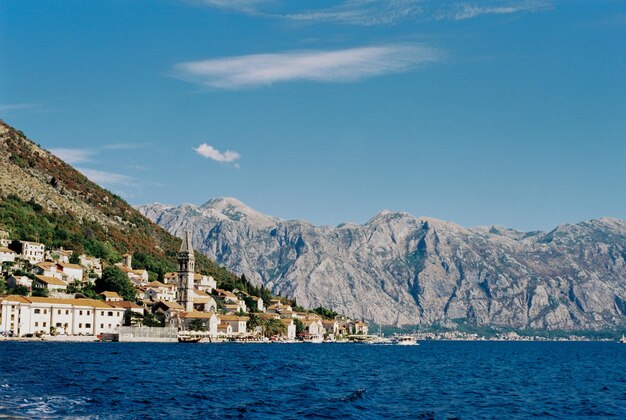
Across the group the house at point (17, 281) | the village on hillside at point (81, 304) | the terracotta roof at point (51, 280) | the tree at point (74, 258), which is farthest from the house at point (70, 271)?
the house at point (17, 281)

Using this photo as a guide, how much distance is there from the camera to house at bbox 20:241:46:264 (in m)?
176

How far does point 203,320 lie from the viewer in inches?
7515

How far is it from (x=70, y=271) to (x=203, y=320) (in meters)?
33.5

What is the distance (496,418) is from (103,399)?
26024mm

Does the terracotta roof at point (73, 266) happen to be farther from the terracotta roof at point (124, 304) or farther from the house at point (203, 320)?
the house at point (203, 320)

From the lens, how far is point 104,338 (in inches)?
6319

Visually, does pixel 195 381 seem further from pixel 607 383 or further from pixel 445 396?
pixel 607 383

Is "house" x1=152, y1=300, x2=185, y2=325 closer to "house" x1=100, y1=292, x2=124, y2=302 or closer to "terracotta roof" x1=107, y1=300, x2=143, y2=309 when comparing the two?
"terracotta roof" x1=107, y1=300, x2=143, y2=309

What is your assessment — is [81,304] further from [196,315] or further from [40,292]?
[196,315]

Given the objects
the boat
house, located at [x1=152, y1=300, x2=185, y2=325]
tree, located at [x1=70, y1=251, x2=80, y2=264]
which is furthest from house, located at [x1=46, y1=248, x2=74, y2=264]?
the boat

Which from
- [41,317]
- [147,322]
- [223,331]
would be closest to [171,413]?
[41,317]

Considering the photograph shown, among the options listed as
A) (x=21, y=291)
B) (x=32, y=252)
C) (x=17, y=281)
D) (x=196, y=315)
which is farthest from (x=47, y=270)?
(x=196, y=315)

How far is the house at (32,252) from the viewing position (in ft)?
576

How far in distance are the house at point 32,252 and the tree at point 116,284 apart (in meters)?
14.2
